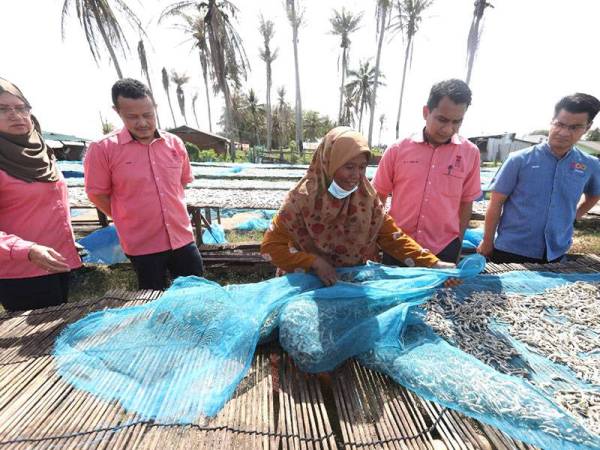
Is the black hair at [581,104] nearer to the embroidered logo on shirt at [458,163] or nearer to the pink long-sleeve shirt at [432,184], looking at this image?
the pink long-sleeve shirt at [432,184]

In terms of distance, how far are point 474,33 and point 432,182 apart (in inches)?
720

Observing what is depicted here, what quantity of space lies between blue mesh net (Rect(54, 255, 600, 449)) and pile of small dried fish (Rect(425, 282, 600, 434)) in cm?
17

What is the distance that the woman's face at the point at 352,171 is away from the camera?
164 cm

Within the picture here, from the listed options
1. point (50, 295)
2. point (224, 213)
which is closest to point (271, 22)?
point (224, 213)

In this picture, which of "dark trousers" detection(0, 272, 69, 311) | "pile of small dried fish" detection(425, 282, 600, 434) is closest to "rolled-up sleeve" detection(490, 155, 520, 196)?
"pile of small dried fish" detection(425, 282, 600, 434)

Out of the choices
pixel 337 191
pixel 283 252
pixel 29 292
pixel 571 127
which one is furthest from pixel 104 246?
pixel 571 127

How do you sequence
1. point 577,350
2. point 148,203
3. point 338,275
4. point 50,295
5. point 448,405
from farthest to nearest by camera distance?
1. point 148,203
2. point 50,295
3. point 338,275
4. point 577,350
5. point 448,405

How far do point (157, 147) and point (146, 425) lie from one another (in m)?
2.28

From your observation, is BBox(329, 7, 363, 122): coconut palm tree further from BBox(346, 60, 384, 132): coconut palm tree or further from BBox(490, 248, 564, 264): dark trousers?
BBox(490, 248, 564, 264): dark trousers

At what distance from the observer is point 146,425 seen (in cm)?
110

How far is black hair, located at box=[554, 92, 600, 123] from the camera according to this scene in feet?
7.67

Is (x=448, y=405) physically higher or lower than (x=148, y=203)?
lower

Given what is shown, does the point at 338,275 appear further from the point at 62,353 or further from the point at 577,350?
the point at 62,353

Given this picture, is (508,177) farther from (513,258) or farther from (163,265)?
(163,265)
